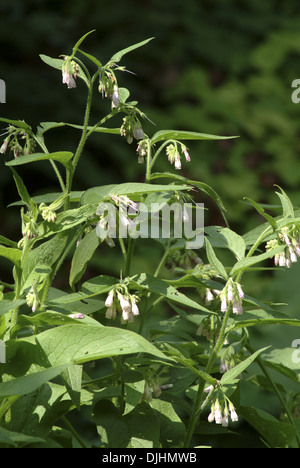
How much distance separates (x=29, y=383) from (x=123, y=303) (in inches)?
8.9

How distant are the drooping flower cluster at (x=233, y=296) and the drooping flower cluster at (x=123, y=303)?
14cm

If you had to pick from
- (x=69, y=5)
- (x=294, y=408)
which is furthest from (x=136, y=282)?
(x=69, y=5)

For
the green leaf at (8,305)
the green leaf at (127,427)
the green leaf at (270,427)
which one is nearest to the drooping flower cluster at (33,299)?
the green leaf at (8,305)

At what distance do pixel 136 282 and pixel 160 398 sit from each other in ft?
0.86

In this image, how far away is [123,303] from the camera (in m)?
1.06

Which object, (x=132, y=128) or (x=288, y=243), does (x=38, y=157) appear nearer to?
(x=132, y=128)

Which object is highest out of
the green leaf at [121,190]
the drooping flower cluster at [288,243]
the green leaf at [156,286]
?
the green leaf at [121,190]

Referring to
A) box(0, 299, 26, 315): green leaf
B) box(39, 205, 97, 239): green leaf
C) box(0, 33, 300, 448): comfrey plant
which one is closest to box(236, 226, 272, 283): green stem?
box(0, 33, 300, 448): comfrey plant

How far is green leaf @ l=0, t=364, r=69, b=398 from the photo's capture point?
2.83 ft

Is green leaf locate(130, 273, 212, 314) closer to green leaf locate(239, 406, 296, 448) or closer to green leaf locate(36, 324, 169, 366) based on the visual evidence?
green leaf locate(36, 324, 169, 366)

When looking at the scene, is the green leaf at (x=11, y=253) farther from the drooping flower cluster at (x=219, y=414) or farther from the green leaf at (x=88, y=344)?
the drooping flower cluster at (x=219, y=414)

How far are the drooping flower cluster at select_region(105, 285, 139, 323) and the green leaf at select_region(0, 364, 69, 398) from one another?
196mm

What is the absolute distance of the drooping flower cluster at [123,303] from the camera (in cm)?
106

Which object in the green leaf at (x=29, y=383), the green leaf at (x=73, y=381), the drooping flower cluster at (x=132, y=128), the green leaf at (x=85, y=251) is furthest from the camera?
the drooping flower cluster at (x=132, y=128)
